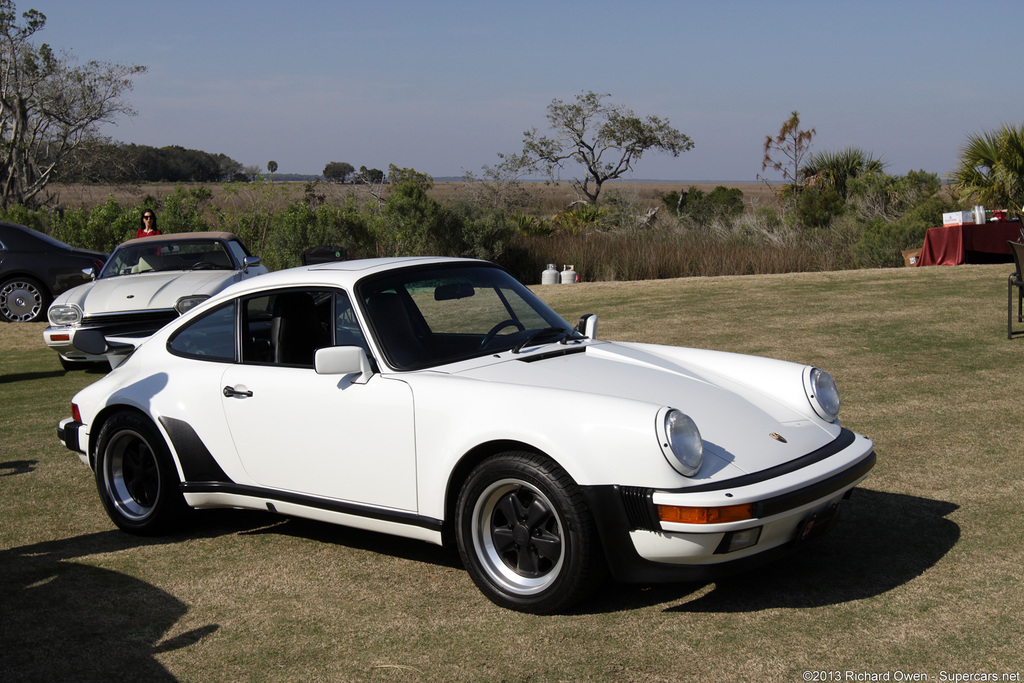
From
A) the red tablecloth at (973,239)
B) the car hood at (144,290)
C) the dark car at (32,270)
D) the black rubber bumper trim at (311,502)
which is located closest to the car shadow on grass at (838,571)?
the black rubber bumper trim at (311,502)

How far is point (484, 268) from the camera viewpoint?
5.12 meters

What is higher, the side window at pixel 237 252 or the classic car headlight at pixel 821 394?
the side window at pixel 237 252

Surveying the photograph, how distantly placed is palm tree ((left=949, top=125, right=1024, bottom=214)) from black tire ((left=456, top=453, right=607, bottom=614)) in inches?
822

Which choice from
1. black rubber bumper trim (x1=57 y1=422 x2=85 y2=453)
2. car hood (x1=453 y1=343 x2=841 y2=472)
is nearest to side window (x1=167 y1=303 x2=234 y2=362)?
black rubber bumper trim (x1=57 y1=422 x2=85 y2=453)

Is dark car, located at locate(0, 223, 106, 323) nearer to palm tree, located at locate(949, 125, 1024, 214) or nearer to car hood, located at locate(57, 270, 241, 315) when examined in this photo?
car hood, located at locate(57, 270, 241, 315)

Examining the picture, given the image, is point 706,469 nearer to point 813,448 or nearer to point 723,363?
point 813,448

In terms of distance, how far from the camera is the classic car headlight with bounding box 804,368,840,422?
4332 millimetres

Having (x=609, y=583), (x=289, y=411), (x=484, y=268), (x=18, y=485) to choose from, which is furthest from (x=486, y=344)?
(x=18, y=485)

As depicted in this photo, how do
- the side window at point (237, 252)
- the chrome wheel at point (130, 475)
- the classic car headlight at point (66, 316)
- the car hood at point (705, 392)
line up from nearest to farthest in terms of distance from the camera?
the car hood at point (705, 392) → the chrome wheel at point (130, 475) → the classic car headlight at point (66, 316) → the side window at point (237, 252)

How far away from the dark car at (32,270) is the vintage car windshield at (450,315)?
11748 millimetres

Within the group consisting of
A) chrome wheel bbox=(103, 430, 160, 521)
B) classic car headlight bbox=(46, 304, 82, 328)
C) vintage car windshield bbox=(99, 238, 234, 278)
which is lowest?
chrome wheel bbox=(103, 430, 160, 521)

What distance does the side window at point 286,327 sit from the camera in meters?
4.66

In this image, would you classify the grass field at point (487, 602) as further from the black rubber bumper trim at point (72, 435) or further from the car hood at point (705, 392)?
the car hood at point (705, 392)

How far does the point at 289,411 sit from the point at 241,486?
0.55m
